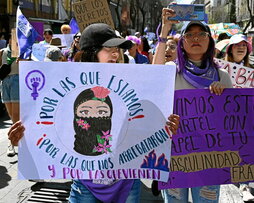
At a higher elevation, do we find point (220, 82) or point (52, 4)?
point (52, 4)

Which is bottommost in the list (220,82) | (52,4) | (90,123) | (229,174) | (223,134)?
(229,174)

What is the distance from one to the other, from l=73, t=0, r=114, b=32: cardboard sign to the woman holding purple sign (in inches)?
84.1

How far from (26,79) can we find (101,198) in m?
0.79

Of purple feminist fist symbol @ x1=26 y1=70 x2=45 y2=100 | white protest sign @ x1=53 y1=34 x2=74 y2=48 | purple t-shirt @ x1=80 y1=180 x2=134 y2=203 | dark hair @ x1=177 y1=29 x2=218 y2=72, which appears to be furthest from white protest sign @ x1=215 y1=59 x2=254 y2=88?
white protest sign @ x1=53 y1=34 x2=74 y2=48

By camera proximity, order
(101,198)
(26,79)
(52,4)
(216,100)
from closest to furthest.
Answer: (26,79) → (101,198) → (216,100) → (52,4)

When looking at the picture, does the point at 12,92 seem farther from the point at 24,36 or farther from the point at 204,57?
the point at 204,57

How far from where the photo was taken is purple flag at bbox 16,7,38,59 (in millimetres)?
4402

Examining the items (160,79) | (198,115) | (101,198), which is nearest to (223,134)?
(198,115)

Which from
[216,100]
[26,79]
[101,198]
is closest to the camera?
[26,79]

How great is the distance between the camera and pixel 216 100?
248 cm

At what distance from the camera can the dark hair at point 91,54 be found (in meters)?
2.11

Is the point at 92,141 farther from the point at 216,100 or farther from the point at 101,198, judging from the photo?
the point at 216,100

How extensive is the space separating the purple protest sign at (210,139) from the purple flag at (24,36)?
263 cm

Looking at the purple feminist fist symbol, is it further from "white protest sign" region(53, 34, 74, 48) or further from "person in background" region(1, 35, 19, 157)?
"white protest sign" region(53, 34, 74, 48)
